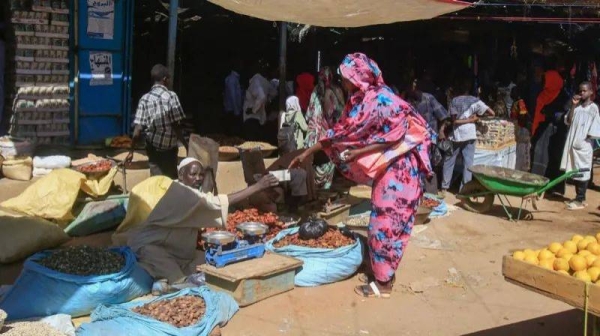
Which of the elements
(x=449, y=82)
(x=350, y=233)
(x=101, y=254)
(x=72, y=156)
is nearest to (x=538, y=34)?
(x=449, y=82)

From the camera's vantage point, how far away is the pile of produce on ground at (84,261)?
16.1 feet

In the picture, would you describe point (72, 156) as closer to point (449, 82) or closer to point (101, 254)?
point (101, 254)

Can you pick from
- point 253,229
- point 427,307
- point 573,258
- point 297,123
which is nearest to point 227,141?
point 297,123

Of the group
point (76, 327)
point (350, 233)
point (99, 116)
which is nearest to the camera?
point (76, 327)

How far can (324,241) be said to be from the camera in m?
6.04

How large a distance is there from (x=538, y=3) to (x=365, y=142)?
18.7ft

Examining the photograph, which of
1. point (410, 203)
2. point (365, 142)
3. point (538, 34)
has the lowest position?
point (410, 203)

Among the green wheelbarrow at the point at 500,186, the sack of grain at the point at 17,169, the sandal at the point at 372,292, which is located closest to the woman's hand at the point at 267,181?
the sandal at the point at 372,292

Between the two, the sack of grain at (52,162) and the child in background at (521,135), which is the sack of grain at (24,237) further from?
the child in background at (521,135)

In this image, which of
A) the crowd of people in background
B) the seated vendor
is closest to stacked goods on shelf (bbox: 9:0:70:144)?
the crowd of people in background

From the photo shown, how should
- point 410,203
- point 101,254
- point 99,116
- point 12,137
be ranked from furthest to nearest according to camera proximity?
point 99,116
point 12,137
point 410,203
point 101,254

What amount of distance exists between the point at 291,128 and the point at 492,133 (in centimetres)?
328

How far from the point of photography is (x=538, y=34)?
38.7 ft

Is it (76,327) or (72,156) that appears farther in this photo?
(72,156)
